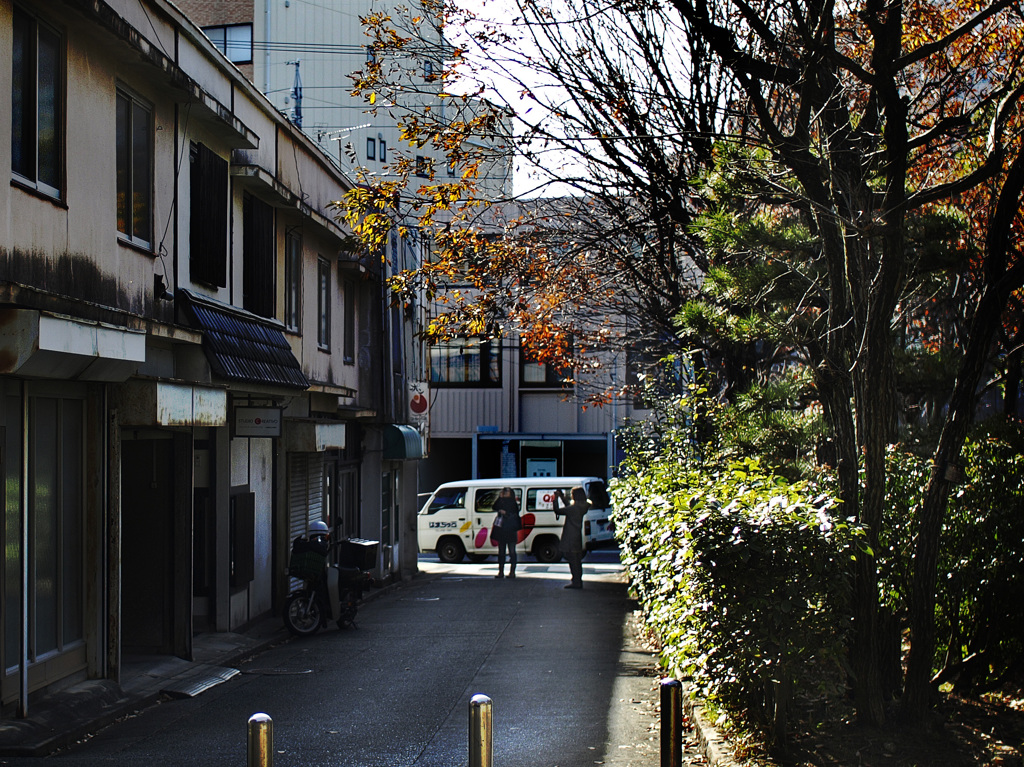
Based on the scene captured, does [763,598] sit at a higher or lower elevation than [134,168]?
lower

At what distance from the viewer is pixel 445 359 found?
37719 millimetres

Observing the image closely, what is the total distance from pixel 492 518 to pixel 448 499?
131 centimetres

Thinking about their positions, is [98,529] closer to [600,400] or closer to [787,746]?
[787,746]

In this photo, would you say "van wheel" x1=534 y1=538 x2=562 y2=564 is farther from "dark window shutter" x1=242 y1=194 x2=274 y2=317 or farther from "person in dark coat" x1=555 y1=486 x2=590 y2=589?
"dark window shutter" x1=242 y1=194 x2=274 y2=317

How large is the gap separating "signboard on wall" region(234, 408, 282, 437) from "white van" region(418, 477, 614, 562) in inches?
527

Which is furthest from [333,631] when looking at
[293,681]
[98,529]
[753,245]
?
[753,245]

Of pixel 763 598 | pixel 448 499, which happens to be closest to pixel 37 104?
pixel 763 598

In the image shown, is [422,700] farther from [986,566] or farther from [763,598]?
[986,566]

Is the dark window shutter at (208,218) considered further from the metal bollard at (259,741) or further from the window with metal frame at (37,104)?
the metal bollard at (259,741)

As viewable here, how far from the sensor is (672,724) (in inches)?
207

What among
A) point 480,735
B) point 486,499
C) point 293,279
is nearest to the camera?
point 480,735

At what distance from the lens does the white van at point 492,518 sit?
27.3m

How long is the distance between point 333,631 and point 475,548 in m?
13.6

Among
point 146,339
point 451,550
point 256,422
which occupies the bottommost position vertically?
point 451,550
